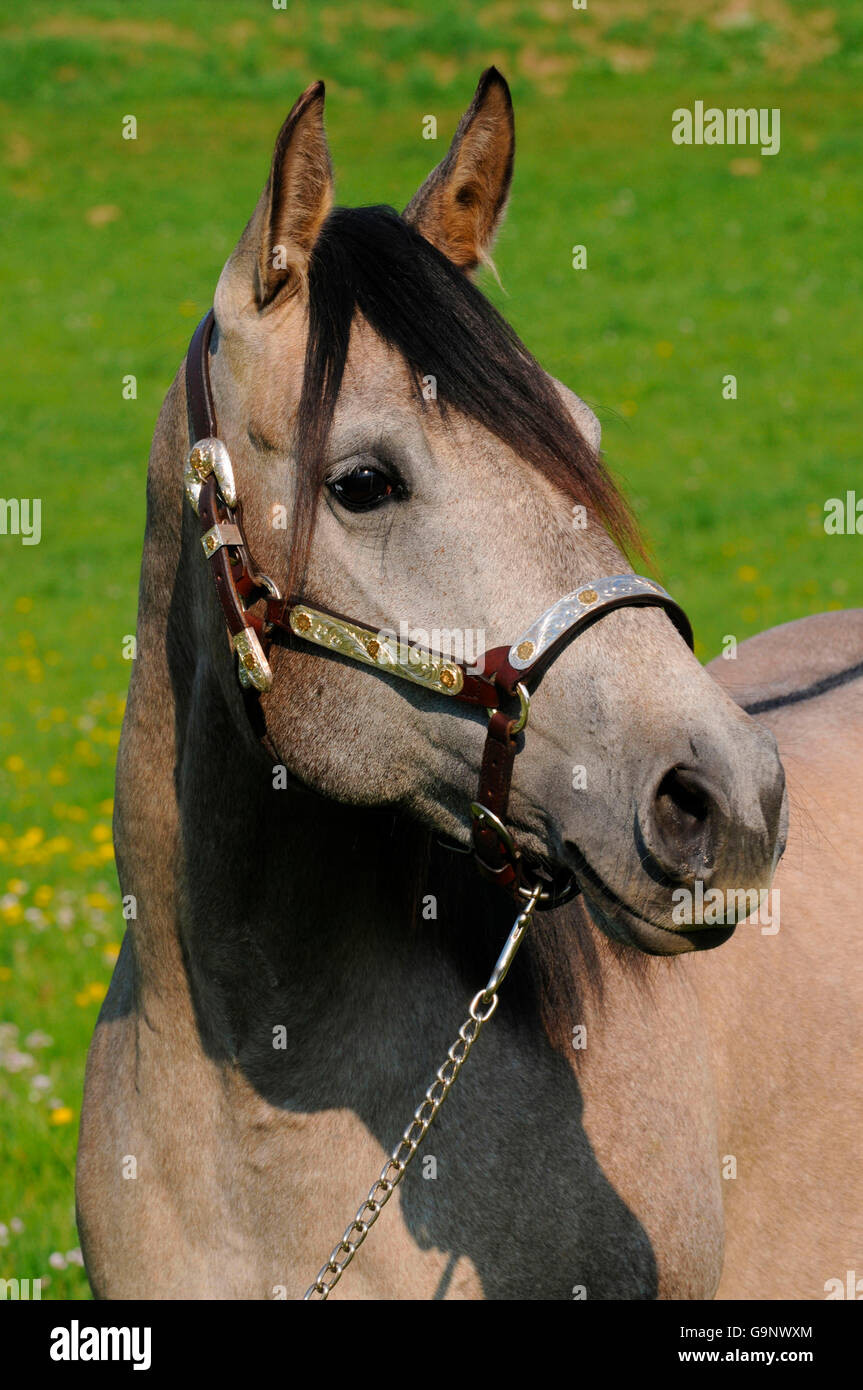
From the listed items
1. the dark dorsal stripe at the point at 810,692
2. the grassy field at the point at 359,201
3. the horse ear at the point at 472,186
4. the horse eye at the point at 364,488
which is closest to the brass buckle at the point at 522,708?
the horse eye at the point at 364,488

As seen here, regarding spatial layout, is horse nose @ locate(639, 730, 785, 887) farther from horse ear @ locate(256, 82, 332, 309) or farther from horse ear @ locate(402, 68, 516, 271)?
horse ear @ locate(402, 68, 516, 271)

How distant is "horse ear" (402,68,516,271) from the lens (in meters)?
3.01

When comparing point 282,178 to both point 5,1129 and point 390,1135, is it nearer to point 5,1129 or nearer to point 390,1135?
point 390,1135

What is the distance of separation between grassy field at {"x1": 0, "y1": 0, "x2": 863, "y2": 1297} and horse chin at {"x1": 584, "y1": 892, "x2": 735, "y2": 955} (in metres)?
2.20

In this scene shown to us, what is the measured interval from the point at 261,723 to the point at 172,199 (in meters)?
20.4

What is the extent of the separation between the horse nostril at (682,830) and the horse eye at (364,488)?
0.72 m

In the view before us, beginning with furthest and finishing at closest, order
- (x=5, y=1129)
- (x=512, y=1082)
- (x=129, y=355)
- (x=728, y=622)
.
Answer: (x=129, y=355) < (x=728, y=622) < (x=5, y=1129) < (x=512, y=1082)

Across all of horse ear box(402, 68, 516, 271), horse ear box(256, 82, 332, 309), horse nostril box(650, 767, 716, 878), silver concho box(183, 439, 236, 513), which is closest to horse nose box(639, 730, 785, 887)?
horse nostril box(650, 767, 716, 878)

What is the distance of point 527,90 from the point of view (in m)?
24.4

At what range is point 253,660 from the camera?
2.68m

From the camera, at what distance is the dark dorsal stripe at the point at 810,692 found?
15.0 ft

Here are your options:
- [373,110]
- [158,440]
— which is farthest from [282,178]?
[373,110]

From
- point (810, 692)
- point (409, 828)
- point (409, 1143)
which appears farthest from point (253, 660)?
point (810, 692)

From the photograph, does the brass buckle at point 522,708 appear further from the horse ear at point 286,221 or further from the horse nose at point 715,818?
the horse ear at point 286,221
